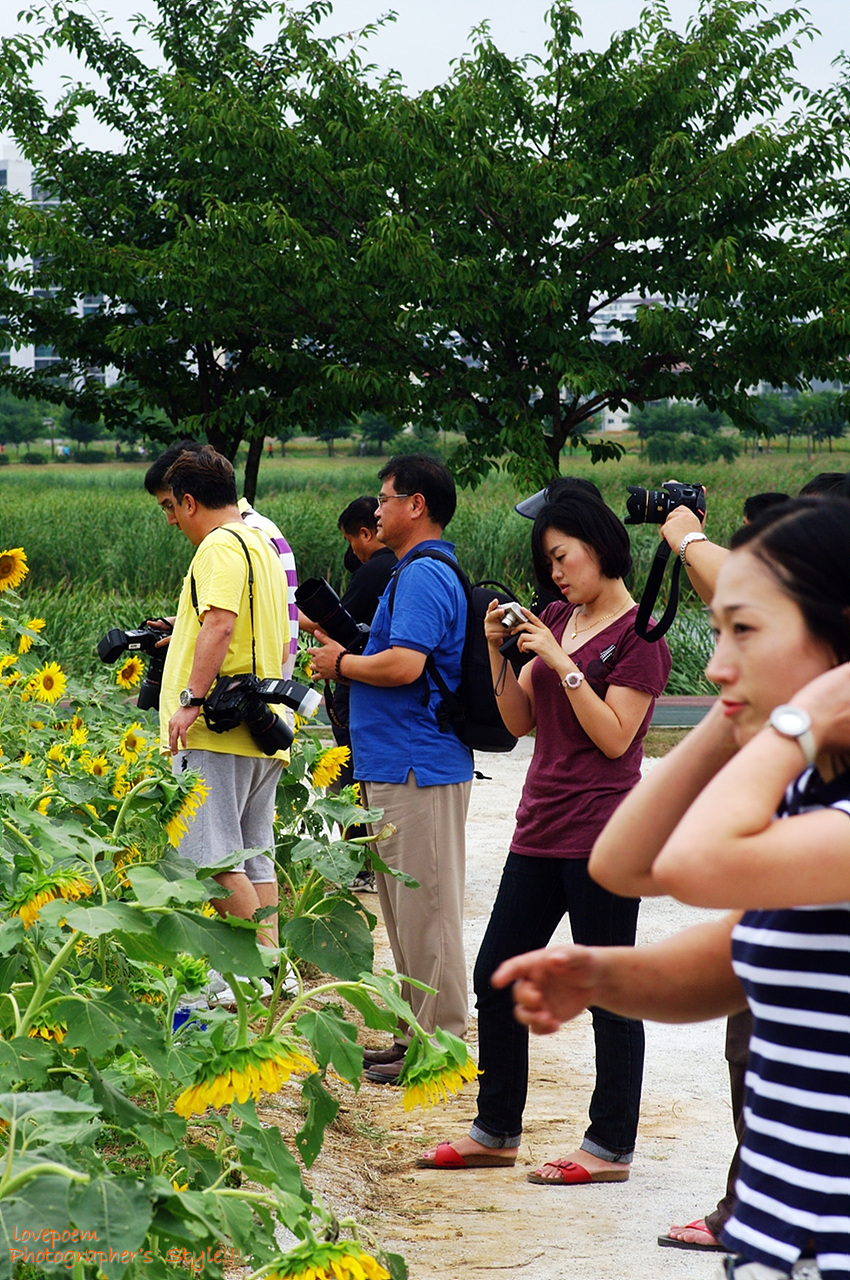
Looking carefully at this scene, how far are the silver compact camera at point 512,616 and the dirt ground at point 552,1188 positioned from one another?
4.63 ft

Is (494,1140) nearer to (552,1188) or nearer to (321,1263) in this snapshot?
(552,1188)

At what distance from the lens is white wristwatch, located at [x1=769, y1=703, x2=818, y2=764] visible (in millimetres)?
1273

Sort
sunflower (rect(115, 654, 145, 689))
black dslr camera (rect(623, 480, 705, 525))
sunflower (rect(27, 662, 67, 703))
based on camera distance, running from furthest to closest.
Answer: sunflower (rect(115, 654, 145, 689)) → sunflower (rect(27, 662, 67, 703)) → black dslr camera (rect(623, 480, 705, 525))

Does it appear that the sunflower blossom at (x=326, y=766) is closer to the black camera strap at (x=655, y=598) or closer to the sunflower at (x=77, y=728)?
the sunflower at (x=77, y=728)

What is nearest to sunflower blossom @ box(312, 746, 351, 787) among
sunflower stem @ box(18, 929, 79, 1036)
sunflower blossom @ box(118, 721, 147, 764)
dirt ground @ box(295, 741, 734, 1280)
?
sunflower blossom @ box(118, 721, 147, 764)

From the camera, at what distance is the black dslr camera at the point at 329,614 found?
4488mm

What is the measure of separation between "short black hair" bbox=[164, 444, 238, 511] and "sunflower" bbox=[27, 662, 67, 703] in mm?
823

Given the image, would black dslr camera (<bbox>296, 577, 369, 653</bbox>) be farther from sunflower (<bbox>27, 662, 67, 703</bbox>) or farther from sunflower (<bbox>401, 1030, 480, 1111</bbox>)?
sunflower (<bbox>401, 1030, 480, 1111</bbox>)

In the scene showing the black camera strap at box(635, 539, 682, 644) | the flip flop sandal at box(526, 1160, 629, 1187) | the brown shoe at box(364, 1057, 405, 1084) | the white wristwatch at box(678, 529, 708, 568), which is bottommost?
the brown shoe at box(364, 1057, 405, 1084)

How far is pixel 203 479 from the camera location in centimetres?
439

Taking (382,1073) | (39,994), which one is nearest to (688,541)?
(39,994)

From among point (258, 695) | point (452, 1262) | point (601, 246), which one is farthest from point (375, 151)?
point (452, 1262)

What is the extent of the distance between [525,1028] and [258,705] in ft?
4.17

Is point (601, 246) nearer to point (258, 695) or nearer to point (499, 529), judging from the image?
point (499, 529)
